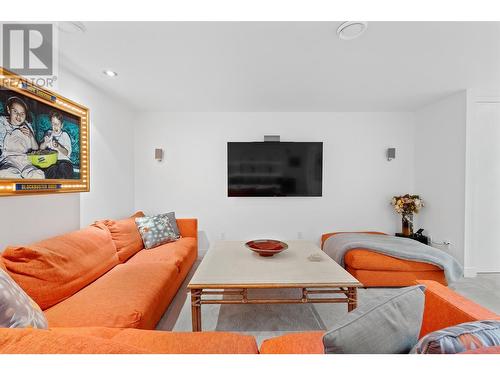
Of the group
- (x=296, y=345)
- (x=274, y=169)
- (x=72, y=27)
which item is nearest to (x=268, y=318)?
(x=296, y=345)

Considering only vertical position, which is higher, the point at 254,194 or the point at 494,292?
the point at 254,194

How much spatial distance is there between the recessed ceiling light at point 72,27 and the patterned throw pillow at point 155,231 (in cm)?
195

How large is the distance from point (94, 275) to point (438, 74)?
12.7 feet

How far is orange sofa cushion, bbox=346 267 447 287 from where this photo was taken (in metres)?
2.36

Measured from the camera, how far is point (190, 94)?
9.23ft

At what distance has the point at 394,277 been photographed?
7.79 ft

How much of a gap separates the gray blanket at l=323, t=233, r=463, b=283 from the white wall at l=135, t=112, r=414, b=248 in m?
0.82

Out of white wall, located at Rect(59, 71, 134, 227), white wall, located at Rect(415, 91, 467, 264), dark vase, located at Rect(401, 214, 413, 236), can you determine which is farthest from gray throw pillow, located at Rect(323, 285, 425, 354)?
dark vase, located at Rect(401, 214, 413, 236)

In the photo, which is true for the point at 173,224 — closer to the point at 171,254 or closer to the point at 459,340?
the point at 171,254

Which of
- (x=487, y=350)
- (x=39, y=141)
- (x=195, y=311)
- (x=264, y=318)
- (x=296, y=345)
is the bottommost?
(x=264, y=318)

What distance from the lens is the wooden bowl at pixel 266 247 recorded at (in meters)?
2.00

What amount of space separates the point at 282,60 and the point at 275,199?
6.99 ft

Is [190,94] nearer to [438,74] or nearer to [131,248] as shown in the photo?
[131,248]
